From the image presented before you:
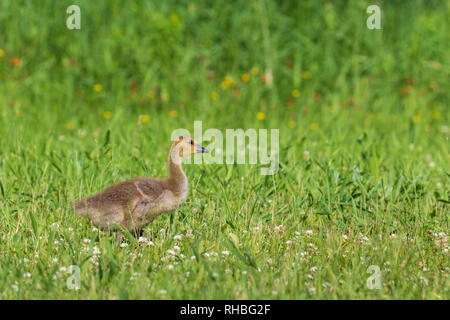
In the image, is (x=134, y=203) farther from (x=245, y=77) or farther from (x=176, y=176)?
(x=245, y=77)

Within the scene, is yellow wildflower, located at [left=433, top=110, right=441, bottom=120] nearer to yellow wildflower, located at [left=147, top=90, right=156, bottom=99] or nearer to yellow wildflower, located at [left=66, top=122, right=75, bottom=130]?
yellow wildflower, located at [left=147, top=90, right=156, bottom=99]

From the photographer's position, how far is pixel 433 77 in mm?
10539

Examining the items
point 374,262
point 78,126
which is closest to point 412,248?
point 374,262

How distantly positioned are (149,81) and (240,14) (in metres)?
1.76

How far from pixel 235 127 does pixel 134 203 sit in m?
3.99

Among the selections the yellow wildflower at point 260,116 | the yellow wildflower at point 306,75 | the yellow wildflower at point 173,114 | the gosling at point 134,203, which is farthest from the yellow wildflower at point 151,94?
the gosling at point 134,203

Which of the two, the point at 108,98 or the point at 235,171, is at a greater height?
the point at 108,98

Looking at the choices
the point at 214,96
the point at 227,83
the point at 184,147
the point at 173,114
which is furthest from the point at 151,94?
the point at 184,147

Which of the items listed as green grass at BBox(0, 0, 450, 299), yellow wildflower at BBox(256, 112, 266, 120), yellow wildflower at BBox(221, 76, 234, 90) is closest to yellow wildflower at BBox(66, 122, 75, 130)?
green grass at BBox(0, 0, 450, 299)

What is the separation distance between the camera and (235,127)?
935 centimetres

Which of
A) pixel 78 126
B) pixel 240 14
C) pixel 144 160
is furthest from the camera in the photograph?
pixel 240 14

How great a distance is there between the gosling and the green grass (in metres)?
0.14

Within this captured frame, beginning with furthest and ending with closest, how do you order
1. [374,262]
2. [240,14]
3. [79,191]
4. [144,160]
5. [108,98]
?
[240,14], [108,98], [144,160], [79,191], [374,262]

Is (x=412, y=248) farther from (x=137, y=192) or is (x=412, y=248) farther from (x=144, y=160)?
(x=144, y=160)
